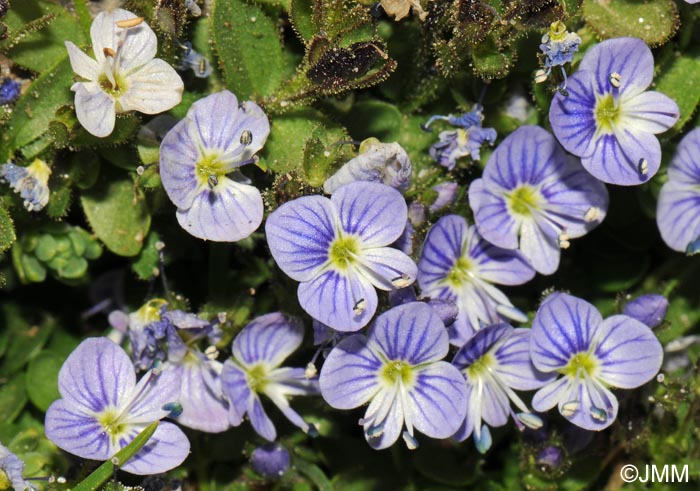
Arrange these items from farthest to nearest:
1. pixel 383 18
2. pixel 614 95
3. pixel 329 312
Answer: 1. pixel 383 18
2. pixel 614 95
3. pixel 329 312

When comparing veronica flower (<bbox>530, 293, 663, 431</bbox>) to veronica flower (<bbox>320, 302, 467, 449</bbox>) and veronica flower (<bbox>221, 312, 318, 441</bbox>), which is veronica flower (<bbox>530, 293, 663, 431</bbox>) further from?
veronica flower (<bbox>221, 312, 318, 441</bbox>)

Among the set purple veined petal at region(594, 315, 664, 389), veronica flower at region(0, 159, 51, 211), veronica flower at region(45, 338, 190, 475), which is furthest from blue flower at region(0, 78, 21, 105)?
purple veined petal at region(594, 315, 664, 389)

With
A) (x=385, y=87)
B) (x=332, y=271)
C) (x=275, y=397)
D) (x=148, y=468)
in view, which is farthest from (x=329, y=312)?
(x=385, y=87)

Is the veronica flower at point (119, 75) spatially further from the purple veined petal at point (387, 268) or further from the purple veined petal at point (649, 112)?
the purple veined petal at point (649, 112)

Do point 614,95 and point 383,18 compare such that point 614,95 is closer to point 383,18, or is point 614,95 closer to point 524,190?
point 524,190

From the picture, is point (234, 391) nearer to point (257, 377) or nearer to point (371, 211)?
point (257, 377)

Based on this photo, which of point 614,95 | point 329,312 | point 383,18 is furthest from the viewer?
point 383,18

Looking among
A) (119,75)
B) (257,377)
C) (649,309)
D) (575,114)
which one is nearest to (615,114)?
(575,114)
